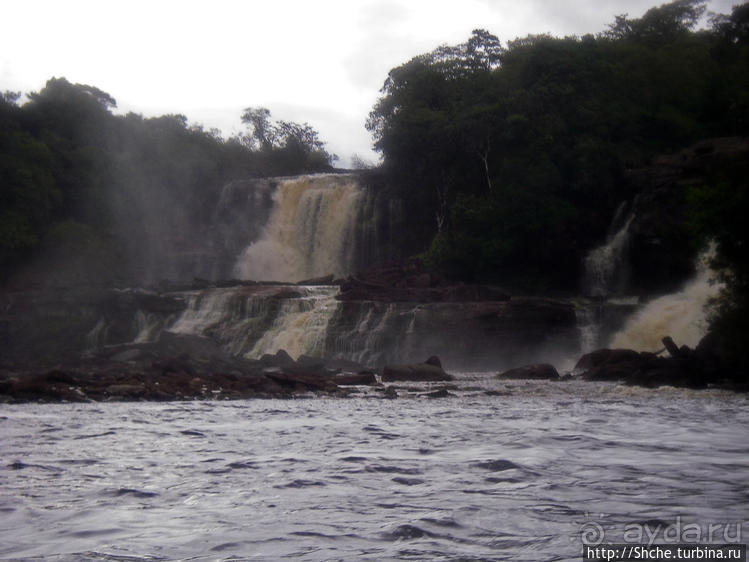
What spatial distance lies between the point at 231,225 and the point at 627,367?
3553cm

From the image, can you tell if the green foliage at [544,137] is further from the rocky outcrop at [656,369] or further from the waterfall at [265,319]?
the rocky outcrop at [656,369]

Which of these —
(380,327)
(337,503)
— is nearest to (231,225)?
(380,327)

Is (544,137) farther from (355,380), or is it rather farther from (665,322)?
(355,380)

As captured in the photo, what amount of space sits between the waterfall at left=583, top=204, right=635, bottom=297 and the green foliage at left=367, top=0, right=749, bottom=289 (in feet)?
4.34

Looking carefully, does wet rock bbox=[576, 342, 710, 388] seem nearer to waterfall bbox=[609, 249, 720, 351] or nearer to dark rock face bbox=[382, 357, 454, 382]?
waterfall bbox=[609, 249, 720, 351]

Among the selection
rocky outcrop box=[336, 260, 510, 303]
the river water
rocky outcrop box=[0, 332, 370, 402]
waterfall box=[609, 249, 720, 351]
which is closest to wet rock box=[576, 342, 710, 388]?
waterfall box=[609, 249, 720, 351]

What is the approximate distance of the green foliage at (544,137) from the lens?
133ft

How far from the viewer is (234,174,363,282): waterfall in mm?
49750

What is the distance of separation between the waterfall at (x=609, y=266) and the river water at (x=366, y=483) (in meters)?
22.5

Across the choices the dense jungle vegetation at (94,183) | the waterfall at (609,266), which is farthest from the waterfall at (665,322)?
the dense jungle vegetation at (94,183)

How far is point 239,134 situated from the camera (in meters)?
91.2

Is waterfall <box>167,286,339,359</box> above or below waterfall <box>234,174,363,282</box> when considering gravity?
below

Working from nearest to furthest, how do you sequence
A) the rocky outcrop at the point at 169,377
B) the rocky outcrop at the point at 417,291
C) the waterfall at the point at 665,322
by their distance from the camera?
1. the rocky outcrop at the point at 169,377
2. the waterfall at the point at 665,322
3. the rocky outcrop at the point at 417,291

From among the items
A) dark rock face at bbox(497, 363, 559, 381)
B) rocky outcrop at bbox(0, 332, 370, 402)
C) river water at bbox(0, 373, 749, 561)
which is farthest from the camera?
dark rock face at bbox(497, 363, 559, 381)
